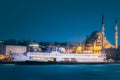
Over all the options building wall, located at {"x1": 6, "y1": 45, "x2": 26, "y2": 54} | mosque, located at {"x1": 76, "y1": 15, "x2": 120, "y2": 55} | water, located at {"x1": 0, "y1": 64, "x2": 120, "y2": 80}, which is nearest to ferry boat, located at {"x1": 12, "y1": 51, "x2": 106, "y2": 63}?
building wall, located at {"x1": 6, "y1": 45, "x2": 26, "y2": 54}

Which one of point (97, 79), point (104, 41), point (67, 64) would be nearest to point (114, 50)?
point (104, 41)

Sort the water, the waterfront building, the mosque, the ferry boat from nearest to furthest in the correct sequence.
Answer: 1. the water
2. the ferry boat
3. the waterfront building
4. the mosque

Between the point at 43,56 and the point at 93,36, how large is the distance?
132 ft

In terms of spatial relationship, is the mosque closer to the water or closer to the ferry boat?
the ferry boat

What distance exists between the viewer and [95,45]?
136000 millimetres

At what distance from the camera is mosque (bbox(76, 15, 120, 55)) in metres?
131

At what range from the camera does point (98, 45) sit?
445 ft

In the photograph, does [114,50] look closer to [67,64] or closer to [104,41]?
[104,41]

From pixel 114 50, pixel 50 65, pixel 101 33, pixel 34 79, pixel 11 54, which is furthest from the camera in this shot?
pixel 101 33

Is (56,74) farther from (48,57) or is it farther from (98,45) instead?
(98,45)

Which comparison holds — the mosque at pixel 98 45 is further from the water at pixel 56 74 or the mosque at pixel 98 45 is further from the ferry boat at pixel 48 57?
the water at pixel 56 74

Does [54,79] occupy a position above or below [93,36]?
below

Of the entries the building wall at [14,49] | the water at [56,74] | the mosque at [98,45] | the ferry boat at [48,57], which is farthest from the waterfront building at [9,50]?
the water at [56,74]

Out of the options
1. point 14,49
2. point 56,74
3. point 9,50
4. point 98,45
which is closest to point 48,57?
point 9,50
